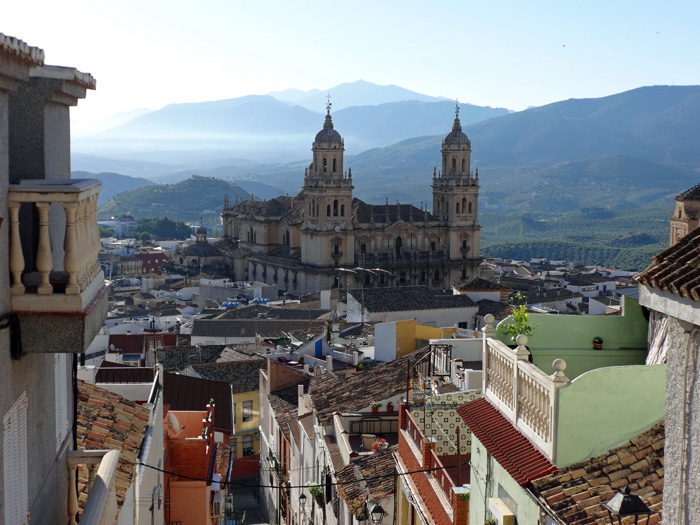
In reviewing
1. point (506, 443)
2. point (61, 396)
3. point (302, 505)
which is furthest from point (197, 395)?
point (61, 396)

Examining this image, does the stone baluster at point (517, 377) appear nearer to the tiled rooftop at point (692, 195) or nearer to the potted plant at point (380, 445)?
the tiled rooftop at point (692, 195)

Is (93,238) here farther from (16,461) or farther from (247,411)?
(247,411)

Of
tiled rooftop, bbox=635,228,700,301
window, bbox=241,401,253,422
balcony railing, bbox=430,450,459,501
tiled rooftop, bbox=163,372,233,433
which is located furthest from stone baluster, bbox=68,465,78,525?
window, bbox=241,401,253,422

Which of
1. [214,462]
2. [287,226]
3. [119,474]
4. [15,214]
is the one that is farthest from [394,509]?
[287,226]

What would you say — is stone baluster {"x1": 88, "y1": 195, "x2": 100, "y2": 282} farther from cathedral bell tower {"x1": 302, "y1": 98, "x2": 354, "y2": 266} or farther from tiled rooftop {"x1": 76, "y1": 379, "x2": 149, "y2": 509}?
cathedral bell tower {"x1": 302, "y1": 98, "x2": 354, "y2": 266}

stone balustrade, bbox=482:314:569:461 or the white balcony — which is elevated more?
the white balcony
